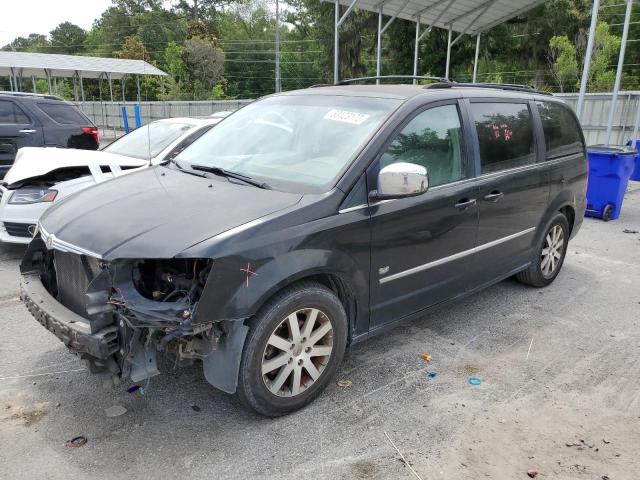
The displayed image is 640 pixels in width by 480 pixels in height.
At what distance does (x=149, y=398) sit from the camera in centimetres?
326

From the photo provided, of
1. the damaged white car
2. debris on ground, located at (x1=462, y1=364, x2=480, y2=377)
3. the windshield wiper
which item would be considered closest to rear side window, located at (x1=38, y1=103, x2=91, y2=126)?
the damaged white car

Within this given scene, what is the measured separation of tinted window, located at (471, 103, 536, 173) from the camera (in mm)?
4086

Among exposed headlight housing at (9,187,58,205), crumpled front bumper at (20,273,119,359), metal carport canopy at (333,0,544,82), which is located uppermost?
metal carport canopy at (333,0,544,82)

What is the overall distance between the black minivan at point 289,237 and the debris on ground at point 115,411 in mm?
505

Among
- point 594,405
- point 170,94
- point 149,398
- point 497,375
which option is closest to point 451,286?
point 497,375

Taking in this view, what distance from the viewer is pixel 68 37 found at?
8119cm

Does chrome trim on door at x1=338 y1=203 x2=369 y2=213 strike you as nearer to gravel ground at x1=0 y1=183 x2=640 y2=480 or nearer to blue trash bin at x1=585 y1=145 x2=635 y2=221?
gravel ground at x1=0 y1=183 x2=640 y2=480

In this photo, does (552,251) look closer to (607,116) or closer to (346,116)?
(346,116)

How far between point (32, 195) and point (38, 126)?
12.3ft

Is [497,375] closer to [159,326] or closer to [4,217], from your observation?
[159,326]

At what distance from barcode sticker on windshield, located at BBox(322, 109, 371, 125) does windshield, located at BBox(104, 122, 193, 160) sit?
325cm

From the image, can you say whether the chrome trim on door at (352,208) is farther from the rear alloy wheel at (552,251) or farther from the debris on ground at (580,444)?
the rear alloy wheel at (552,251)

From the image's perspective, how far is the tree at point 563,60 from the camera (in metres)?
32.1

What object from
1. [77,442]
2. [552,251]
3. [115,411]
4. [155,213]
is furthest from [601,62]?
[77,442]
